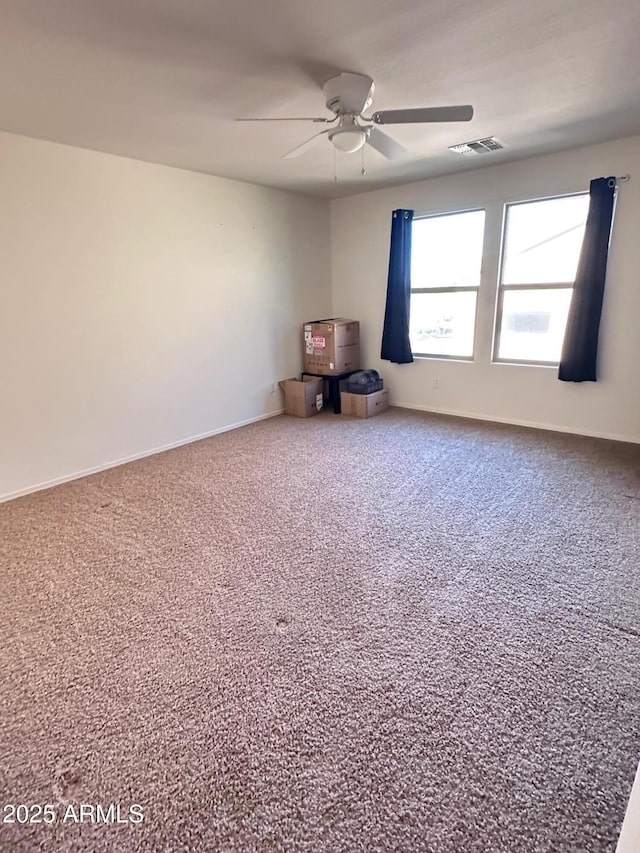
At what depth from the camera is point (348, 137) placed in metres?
2.39

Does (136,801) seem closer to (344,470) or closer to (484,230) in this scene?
(344,470)

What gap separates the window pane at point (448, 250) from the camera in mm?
4551

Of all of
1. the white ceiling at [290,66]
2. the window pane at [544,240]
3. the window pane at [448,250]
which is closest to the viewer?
the white ceiling at [290,66]

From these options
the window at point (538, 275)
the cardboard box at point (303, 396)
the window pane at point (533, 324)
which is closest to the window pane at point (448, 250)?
the window at point (538, 275)

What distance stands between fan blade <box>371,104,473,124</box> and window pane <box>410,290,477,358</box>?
263 cm

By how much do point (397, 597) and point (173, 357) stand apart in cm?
308

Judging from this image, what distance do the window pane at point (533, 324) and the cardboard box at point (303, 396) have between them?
6.70 ft

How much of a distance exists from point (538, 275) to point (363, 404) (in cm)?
215

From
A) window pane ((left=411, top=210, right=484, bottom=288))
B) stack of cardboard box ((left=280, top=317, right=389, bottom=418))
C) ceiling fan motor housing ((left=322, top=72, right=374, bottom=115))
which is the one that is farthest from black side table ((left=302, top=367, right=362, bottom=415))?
ceiling fan motor housing ((left=322, top=72, right=374, bottom=115))

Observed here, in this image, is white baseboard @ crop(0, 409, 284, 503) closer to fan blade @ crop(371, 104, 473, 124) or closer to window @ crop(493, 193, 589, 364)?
window @ crop(493, 193, 589, 364)

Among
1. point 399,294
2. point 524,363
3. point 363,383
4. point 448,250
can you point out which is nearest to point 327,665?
point 363,383

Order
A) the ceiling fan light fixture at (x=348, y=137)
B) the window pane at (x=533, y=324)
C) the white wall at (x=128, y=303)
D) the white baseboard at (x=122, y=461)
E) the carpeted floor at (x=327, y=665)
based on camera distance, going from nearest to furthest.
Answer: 1. the carpeted floor at (x=327, y=665)
2. the ceiling fan light fixture at (x=348, y=137)
3. the white wall at (x=128, y=303)
4. the white baseboard at (x=122, y=461)
5. the window pane at (x=533, y=324)

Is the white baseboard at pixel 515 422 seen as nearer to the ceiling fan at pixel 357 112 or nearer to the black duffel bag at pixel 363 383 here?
the black duffel bag at pixel 363 383

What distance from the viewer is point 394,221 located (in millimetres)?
4836
